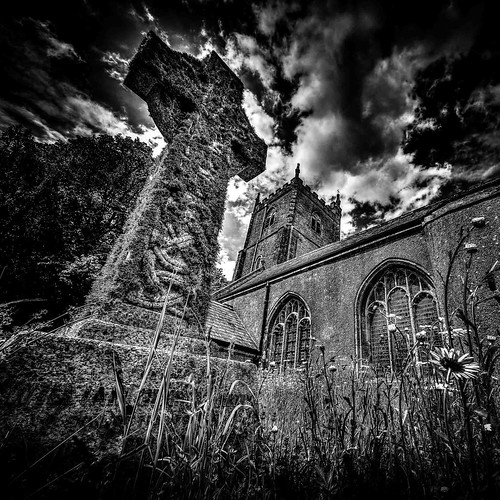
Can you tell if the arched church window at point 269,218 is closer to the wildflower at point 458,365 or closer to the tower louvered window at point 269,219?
the tower louvered window at point 269,219

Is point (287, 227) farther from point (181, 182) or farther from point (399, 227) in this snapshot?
point (181, 182)

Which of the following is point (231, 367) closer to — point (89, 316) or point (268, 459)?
point (268, 459)

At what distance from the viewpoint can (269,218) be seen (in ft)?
95.3

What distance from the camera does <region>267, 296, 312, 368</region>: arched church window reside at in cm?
1076

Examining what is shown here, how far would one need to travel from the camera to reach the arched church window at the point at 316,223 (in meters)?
28.7

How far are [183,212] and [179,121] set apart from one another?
1.06 metres

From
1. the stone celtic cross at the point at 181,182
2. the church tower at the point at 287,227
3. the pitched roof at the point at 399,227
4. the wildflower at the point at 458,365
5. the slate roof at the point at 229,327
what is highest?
the church tower at the point at 287,227

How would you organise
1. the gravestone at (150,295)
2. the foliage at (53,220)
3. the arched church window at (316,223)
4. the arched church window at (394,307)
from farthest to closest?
the arched church window at (316,223) < the arched church window at (394,307) < the foliage at (53,220) < the gravestone at (150,295)

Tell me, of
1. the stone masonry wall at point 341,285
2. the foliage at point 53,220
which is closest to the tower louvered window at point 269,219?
the stone masonry wall at point 341,285

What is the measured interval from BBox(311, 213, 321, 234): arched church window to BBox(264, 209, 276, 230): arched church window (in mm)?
4412

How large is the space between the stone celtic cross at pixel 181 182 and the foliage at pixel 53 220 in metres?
4.10

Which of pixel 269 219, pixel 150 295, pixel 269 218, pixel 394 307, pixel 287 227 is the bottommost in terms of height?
pixel 150 295

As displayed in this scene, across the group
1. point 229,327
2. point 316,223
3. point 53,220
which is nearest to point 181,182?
point 53,220

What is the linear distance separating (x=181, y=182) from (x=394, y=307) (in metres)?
8.94
